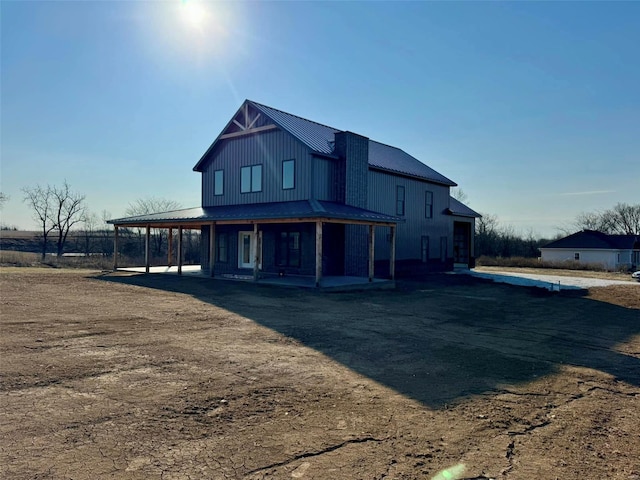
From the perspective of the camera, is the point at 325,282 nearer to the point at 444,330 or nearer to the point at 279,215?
the point at 279,215

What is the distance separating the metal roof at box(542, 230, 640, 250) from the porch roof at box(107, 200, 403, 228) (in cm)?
4172

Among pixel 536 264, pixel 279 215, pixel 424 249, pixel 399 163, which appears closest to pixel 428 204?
pixel 424 249

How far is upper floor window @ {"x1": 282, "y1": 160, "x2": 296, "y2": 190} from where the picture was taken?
19.9 m

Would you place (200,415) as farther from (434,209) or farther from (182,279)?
(434,209)

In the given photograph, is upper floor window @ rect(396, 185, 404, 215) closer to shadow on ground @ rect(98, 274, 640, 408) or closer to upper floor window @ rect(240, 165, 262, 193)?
shadow on ground @ rect(98, 274, 640, 408)

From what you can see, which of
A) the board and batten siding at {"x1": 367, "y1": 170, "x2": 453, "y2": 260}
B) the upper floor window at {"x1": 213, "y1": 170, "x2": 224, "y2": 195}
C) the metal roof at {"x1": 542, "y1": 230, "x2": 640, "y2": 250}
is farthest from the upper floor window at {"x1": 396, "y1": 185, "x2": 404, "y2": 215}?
the metal roof at {"x1": 542, "y1": 230, "x2": 640, "y2": 250}

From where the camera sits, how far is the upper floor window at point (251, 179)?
2152 cm

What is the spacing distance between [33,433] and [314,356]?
13.0 ft

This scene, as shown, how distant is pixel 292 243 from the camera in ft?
66.1

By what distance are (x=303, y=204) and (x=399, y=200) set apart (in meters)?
7.20

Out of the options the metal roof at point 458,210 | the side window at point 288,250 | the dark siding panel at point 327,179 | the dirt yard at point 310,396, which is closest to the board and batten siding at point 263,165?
the dark siding panel at point 327,179

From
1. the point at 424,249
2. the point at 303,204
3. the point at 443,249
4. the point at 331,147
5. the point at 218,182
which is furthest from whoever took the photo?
the point at 443,249

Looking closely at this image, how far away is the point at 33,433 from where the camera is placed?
394cm

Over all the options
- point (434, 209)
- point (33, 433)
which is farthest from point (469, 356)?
point (434, 209)
